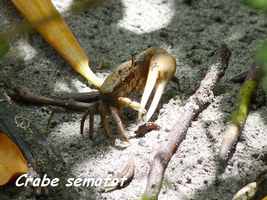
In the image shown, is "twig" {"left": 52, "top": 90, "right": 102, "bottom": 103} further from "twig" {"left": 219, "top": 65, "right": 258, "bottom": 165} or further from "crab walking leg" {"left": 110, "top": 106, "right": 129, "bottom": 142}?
"twig" {"left": 219, "top": 65, "right": 258, "bottom": 165}

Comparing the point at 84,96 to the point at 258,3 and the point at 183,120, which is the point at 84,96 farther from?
the point at 258,3

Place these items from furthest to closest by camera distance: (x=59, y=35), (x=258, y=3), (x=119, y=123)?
1. (x=59, y=35)
2. (x=119, y=123)
3. (x=258, y=3)

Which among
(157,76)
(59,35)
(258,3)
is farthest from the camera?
(59,35)

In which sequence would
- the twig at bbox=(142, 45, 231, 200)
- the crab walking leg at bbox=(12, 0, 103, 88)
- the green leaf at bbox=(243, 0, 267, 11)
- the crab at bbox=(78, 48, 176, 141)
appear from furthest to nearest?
the crab walking leg at bbox=(12, 0, 103, 88)
the crab at bbox=(78, 48, 176, 141)
the twig at bbox=(142, 45, 231, 200)
the green leaf at bbox=(243, 0, 267, 11)

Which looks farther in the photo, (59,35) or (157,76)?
(59,35)

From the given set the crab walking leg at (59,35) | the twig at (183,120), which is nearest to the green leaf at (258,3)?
the twig at (183,120)

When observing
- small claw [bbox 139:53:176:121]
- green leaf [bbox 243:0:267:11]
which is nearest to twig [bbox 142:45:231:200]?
small claw [bbox 139:53:176:121]

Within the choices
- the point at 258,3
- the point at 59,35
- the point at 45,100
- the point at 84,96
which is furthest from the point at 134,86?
the point at 258,3

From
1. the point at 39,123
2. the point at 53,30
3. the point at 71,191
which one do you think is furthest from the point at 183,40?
the point at 71,191
